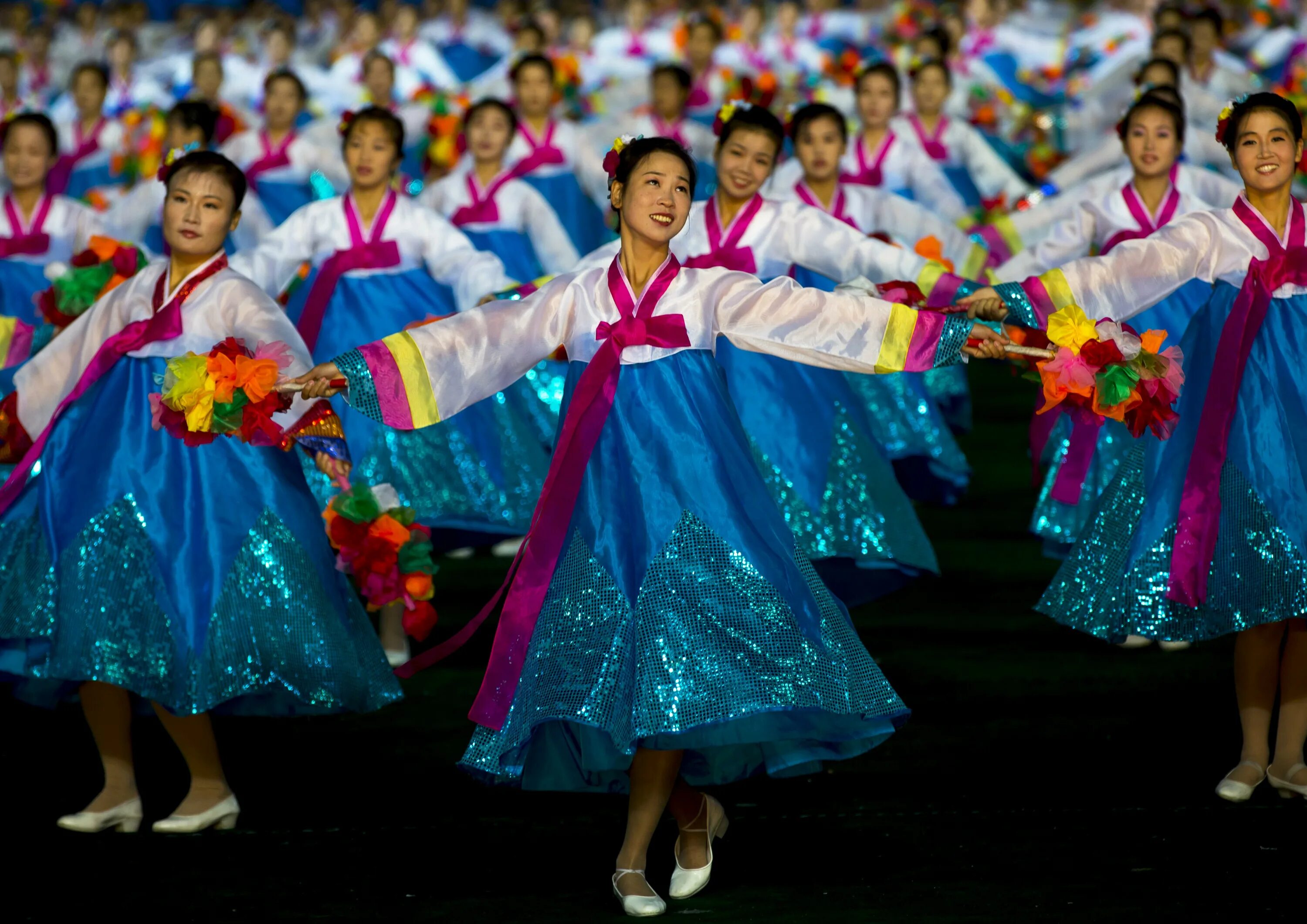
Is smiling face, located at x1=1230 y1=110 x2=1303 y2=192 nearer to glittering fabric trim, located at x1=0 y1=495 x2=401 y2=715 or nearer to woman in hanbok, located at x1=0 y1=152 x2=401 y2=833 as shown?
woman in hanbok, located at x1=0 y1=152 x2=401 y2=833

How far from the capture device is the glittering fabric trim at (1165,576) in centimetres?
400

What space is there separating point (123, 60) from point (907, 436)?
27.2 ft

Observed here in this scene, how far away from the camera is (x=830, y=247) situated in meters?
5.31

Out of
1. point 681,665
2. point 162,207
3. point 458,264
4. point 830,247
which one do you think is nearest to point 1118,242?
point 830,247

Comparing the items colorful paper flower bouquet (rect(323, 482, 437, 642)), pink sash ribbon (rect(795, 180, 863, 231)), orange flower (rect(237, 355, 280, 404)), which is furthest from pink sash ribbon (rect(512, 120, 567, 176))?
orange flower (rect(237, 355, 280, 404))

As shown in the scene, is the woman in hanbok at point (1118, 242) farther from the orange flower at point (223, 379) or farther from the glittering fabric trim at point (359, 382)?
the orange flower at point (223, 379)

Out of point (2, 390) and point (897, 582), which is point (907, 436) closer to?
point (897, 582)

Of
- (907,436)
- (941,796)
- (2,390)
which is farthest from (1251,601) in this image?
(2,390)

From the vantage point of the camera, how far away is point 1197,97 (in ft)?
31.2

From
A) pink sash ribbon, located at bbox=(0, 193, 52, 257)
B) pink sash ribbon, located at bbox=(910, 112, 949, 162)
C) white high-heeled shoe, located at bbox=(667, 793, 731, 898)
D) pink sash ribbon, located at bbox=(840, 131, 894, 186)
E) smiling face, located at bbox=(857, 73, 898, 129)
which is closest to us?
white high-heeled shoe, located at bbox=(667, 793, 731, 898)

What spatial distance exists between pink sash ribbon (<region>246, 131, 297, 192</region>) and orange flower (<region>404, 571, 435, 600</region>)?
5052 mm

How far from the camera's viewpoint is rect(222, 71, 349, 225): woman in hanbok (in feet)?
29.5

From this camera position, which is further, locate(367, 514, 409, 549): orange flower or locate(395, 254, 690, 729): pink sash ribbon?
locate(367, 514, 409, 549): orange flower

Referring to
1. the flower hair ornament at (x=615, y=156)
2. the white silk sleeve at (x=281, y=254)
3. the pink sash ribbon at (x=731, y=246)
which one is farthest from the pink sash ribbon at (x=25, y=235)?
the flower hair ornament at (x=615, y=156)
